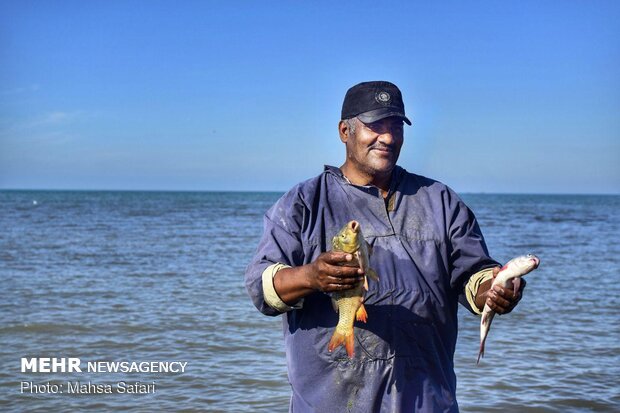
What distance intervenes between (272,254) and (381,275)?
50 centimetres

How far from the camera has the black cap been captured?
3.51 metres

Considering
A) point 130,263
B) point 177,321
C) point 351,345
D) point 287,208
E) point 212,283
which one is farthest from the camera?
point 130,263

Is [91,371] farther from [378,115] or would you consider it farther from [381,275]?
[378,115]

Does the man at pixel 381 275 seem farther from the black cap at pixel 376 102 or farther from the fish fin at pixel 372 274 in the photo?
the fish fin at pixel 372 274

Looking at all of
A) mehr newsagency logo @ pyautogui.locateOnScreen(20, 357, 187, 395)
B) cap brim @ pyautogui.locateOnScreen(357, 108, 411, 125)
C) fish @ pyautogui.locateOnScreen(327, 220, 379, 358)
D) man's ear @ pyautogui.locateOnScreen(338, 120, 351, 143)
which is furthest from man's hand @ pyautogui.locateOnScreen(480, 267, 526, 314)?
mehr newsagency logo @ pyautogui.locateOnScreen(20, 357, 187, 395)

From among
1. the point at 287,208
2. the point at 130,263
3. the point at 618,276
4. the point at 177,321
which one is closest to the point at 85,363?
the point at 177,321

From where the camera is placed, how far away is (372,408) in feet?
10.7

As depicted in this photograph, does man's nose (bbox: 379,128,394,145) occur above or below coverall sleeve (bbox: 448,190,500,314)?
above

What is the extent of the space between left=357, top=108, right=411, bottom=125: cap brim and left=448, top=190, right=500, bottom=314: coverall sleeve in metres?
0.47

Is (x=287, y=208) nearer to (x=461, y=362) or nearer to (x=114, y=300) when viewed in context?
(x=461, y=362)

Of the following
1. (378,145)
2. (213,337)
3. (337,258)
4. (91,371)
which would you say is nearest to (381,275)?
(337,258)

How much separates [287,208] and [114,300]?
10.1 meters

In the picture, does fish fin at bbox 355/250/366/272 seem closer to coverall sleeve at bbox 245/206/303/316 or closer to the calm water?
coverall sleeve at bbox 245/206/303/316

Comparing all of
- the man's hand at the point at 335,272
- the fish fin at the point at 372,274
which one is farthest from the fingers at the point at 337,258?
the fish fin at the point at 372,274
